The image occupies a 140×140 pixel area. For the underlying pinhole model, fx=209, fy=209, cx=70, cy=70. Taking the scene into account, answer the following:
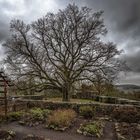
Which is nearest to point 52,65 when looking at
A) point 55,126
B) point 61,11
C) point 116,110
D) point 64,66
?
point 64,66

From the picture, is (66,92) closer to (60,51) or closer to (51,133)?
(60,51)

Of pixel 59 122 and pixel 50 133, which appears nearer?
pixel 50 133

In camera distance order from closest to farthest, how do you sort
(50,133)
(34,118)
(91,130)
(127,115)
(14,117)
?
(50,133) < (91,130) < (34,118) < (14,117) < (127,115)

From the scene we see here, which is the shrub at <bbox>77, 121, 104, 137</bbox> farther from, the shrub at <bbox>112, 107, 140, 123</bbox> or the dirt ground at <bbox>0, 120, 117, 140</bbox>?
the shrub at <bbox>112, 107, 140, 123</bbox>

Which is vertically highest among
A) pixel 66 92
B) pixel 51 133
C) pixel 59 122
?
pixel 66 92

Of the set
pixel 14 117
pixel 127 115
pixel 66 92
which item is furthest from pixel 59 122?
pixel 66 92

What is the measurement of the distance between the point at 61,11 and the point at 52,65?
565 centimetres

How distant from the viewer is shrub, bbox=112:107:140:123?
11572 mm

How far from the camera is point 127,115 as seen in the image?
38.7 feet

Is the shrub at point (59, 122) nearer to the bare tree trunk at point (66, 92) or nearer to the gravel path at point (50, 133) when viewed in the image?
the gravel path at point (50, 133)

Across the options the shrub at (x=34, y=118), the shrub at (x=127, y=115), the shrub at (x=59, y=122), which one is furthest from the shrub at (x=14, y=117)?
the shrub at (x=127, y=115)

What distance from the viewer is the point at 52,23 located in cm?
2145

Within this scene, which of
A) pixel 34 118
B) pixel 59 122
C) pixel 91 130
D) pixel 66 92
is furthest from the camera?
pixel 66 92

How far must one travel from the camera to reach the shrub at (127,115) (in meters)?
11.6
